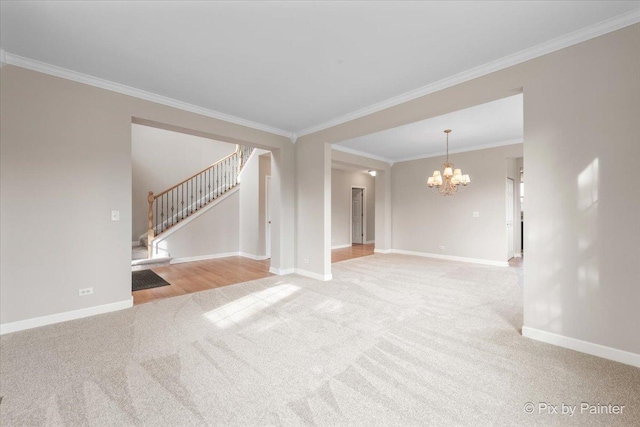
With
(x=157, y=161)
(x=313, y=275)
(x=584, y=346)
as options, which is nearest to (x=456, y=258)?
(x=313, y=275)

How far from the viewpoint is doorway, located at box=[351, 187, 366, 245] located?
10.3 meters

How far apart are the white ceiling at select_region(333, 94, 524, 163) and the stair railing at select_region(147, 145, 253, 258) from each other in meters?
3.57

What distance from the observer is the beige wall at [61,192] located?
9.09ft

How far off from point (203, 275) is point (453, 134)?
5.62 meters

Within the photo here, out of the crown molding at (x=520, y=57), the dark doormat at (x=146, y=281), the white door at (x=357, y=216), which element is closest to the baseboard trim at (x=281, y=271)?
the dark doormat at (x=146, y=281)

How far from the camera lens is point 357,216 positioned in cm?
1045

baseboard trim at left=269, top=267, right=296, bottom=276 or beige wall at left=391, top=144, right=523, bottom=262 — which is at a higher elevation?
beige wall at left=391, top=144, right=523, bottom=262

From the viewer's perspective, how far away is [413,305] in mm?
3555

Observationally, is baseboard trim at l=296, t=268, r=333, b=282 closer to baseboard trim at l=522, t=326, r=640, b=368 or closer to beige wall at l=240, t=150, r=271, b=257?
beige wall at l=240, t=150, r=271, b=257

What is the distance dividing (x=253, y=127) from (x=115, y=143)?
6.72 ft

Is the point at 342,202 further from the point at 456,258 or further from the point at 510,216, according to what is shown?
the point at 510,216

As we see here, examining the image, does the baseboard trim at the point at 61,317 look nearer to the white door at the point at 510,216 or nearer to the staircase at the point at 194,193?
the staircase at the point at 194,193

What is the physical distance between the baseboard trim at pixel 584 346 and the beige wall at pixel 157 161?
809 cm

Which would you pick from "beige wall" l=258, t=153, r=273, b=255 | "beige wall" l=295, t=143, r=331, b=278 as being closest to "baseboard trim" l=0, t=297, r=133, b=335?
"beige wall" l=295, t=143, r=331, b=278
